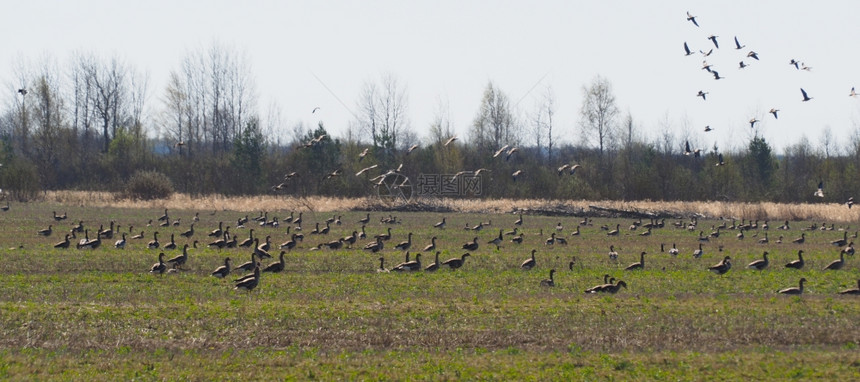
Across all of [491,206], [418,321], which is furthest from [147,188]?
[418,321]

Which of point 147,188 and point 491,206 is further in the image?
point 147,188

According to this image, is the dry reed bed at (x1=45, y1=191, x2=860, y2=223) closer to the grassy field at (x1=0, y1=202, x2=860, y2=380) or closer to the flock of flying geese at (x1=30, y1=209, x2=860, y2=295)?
the flock of flying geese at (x1=30, y1=209, x2=860, y2=295)

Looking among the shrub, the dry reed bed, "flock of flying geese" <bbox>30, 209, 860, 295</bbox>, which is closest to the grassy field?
"flock of flying geese" <bbox>30, 209, 860, 295</bbox>

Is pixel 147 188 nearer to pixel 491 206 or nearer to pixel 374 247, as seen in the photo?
pixel 491 206

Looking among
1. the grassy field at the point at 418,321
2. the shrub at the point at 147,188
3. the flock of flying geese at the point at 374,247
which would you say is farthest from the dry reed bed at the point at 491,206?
the grassy field at the point at 418,321

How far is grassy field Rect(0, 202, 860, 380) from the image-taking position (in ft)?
42.0

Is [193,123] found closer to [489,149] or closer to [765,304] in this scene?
[489,149]

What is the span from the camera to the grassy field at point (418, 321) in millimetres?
12812

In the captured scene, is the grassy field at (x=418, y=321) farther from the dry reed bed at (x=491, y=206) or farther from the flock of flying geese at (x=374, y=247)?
the dry reed bed at (x=491, y=206)

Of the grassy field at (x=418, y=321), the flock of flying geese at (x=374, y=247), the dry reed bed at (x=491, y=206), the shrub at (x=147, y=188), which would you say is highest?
the shrub at (x=147, y=188)

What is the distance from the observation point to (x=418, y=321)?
54.3 feet

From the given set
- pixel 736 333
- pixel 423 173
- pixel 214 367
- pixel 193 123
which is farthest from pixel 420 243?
pixel 193 123

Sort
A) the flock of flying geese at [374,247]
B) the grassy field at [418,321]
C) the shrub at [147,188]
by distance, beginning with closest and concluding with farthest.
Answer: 1. the grassy field at [418,321]
2. the flock of flying geese at [374,247]
3. the shrub at [147,188]

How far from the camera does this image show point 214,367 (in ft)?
41.4
